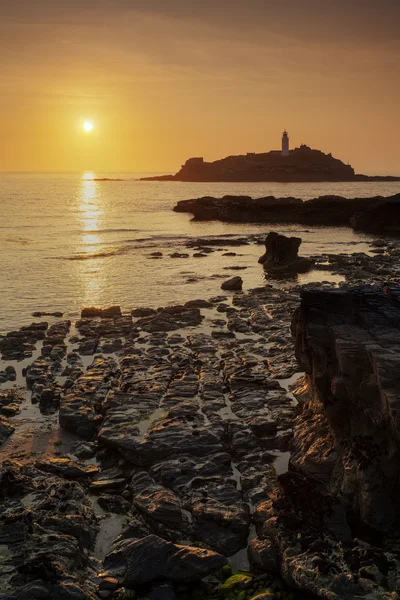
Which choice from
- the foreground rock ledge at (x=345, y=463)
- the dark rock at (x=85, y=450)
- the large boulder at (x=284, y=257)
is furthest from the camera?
the large boulder at (x=284, y=257)

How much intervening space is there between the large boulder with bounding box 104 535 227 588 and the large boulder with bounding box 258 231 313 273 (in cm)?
3677

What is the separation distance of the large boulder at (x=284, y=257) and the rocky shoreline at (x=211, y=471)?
24.9 m

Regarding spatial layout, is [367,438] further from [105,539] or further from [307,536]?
[105,539]

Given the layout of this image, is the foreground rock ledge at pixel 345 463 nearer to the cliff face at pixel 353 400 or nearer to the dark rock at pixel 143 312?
the cliff face at pixel 353 400

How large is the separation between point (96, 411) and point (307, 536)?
870 centimetres

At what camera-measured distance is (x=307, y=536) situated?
33.7ft

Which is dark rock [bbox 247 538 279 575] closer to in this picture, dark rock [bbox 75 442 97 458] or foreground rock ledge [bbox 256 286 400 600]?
foreground rock ledge [bbox 256 286 400 600]

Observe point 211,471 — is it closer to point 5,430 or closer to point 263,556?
point 263,556

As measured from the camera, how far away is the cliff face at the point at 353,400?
11.1 metres

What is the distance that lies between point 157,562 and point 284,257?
39.3m

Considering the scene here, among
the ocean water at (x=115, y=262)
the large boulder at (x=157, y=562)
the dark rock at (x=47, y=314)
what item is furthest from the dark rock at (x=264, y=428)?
the dark rock at (x=47, y=314)

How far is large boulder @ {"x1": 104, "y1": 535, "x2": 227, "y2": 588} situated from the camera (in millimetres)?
9602

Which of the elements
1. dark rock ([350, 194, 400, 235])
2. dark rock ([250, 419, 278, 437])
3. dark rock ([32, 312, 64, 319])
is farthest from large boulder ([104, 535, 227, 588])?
dark rock ([350, 194, 400, 235])

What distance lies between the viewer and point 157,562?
977cm
